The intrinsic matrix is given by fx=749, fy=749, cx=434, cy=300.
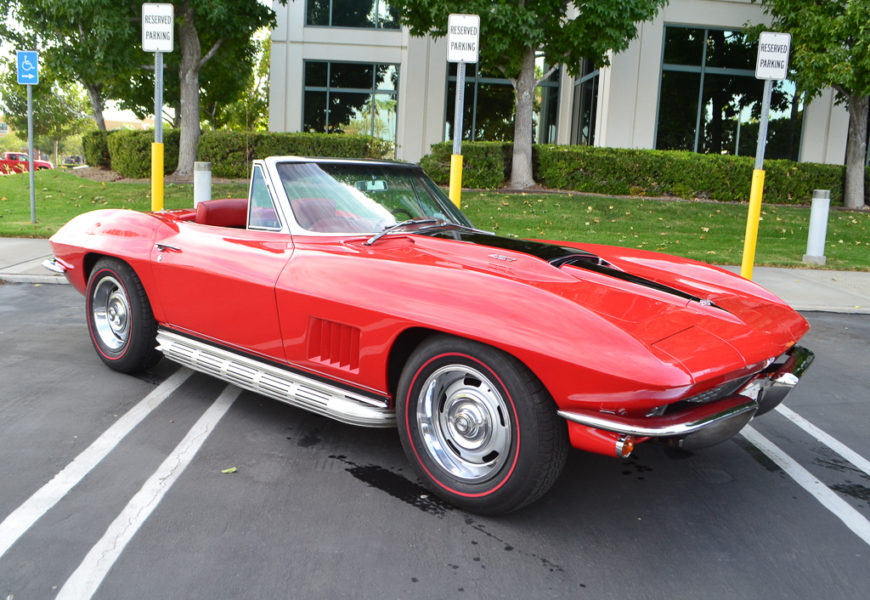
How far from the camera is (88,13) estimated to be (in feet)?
51.1

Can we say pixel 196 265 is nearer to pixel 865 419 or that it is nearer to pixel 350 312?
pixel 350 312

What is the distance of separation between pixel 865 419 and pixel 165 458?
13.2ft

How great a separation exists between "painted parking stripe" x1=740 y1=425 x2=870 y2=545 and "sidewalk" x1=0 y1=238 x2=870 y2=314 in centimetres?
405

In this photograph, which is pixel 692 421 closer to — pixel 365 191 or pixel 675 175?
pixel 365 191

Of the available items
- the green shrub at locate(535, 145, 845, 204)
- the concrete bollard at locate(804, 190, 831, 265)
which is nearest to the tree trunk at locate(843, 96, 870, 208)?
the green shrub at locate(535, 145, 845, 204)

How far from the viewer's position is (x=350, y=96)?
24672mm

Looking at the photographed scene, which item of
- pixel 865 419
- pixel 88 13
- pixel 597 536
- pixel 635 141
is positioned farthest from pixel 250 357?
pixel 635 141

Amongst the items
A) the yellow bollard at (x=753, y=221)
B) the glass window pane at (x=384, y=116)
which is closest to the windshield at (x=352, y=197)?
the yellow bollard at (x=753, y=221)

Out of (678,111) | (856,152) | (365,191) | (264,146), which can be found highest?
(678,111)

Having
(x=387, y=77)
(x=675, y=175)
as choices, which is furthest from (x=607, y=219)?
(x=387, y=77)

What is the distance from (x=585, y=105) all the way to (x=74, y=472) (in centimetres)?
2154

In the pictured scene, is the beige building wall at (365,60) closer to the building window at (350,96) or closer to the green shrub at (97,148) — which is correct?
the building window at (350,96)

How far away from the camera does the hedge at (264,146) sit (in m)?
18.0

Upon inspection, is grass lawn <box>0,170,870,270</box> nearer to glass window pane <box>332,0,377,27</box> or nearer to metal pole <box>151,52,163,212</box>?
metal pole <box>151,52,163,212</box>
